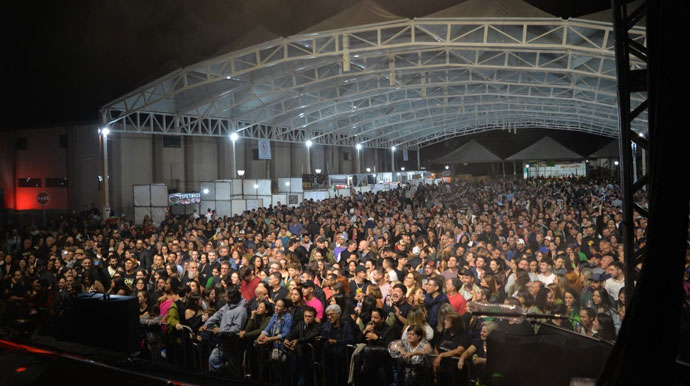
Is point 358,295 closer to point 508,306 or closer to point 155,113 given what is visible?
point 508,306

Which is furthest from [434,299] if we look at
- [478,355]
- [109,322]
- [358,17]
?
[358,17]

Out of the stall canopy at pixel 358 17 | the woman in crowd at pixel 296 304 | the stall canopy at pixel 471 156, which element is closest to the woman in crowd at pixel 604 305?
the woman in crowd at pixel 296 304

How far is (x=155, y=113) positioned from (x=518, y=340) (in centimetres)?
2120

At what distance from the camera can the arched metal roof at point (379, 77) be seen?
1527 centimetres

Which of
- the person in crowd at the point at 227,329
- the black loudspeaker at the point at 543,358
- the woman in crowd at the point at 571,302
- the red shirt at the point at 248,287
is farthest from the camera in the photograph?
the red shirt at the point at 248,287

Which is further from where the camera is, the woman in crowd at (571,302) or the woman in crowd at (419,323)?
the woman in crowd at (571,302)

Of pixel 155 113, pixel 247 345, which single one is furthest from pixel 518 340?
pixel 155 113

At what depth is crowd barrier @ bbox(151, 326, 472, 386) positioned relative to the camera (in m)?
4.60

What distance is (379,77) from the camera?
22.6 meters

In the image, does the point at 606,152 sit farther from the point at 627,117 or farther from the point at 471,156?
the point at 627,117

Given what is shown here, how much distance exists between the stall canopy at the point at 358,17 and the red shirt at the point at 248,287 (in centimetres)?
1068

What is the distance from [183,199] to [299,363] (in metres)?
16.4

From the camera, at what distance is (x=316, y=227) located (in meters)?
14.2

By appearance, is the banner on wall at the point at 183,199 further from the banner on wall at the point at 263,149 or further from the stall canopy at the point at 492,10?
the stall canopy at the point at 492,10
